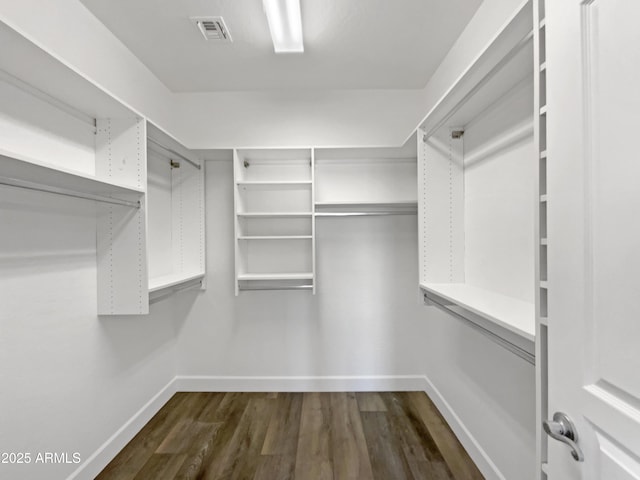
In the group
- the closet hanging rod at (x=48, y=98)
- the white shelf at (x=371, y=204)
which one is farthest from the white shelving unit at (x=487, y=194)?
the closet hanging rod at (x=48, y=98)

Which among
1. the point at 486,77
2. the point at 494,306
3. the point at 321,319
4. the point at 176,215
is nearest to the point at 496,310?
the point at 494,306

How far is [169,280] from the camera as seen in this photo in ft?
7.49

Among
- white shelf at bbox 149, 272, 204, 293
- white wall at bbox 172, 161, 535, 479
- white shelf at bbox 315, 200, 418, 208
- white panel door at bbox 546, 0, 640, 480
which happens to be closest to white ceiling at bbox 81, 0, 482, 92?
white wall at bbox 172, 161, 535, 479

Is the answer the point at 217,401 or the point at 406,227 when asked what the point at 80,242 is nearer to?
the point at 217,401

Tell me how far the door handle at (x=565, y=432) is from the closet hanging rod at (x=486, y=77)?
109cm

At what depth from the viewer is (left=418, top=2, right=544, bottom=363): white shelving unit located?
3.99 ft

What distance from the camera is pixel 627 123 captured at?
59 centimetres

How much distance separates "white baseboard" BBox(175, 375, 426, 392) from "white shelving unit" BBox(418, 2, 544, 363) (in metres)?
1.24

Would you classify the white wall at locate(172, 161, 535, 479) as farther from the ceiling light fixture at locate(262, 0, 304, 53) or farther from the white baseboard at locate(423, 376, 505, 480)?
the ceiling light fixture at locate(262, 0, 304, 53)

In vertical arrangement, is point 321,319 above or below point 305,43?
below

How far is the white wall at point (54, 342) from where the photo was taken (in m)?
1.36

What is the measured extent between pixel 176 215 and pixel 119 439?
1656mm

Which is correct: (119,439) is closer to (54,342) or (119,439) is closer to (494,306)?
(54,342)

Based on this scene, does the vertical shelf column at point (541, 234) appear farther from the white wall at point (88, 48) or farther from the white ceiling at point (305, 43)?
the white wall at point (88, 48)
